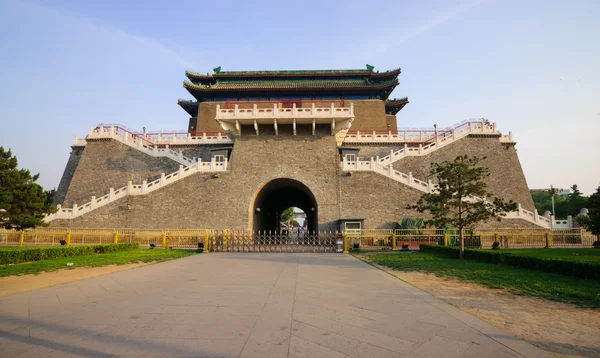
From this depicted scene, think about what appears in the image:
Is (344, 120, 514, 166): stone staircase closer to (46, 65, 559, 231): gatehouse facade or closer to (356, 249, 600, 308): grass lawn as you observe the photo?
(46, 65, 559, 231): gatehouse facade

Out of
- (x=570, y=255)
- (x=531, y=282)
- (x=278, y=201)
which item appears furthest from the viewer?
(x=278, y=201)

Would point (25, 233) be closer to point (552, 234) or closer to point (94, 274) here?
point (94, 274)

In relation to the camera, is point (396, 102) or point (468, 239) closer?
point (468, 239)

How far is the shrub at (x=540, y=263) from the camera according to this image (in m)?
8.57

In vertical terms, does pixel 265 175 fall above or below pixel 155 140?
below

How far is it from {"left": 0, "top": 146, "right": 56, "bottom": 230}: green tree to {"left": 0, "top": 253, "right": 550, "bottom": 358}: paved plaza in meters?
9.44

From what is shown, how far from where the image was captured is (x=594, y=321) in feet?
16.5

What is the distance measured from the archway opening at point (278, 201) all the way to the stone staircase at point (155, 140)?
7.65 m

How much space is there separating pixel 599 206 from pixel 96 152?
121ft

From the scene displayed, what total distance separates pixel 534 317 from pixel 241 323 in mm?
4530

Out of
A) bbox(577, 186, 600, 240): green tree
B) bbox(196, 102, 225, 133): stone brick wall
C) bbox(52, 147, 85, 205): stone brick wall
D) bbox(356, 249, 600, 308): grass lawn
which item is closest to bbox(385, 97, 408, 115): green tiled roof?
bbox(196, 102, 225, 133): stone brick wall

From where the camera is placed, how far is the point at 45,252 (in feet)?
40.9

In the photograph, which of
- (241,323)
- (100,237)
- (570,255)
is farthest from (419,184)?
(241,323)

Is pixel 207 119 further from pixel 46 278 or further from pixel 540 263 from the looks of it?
pixel 540 263
